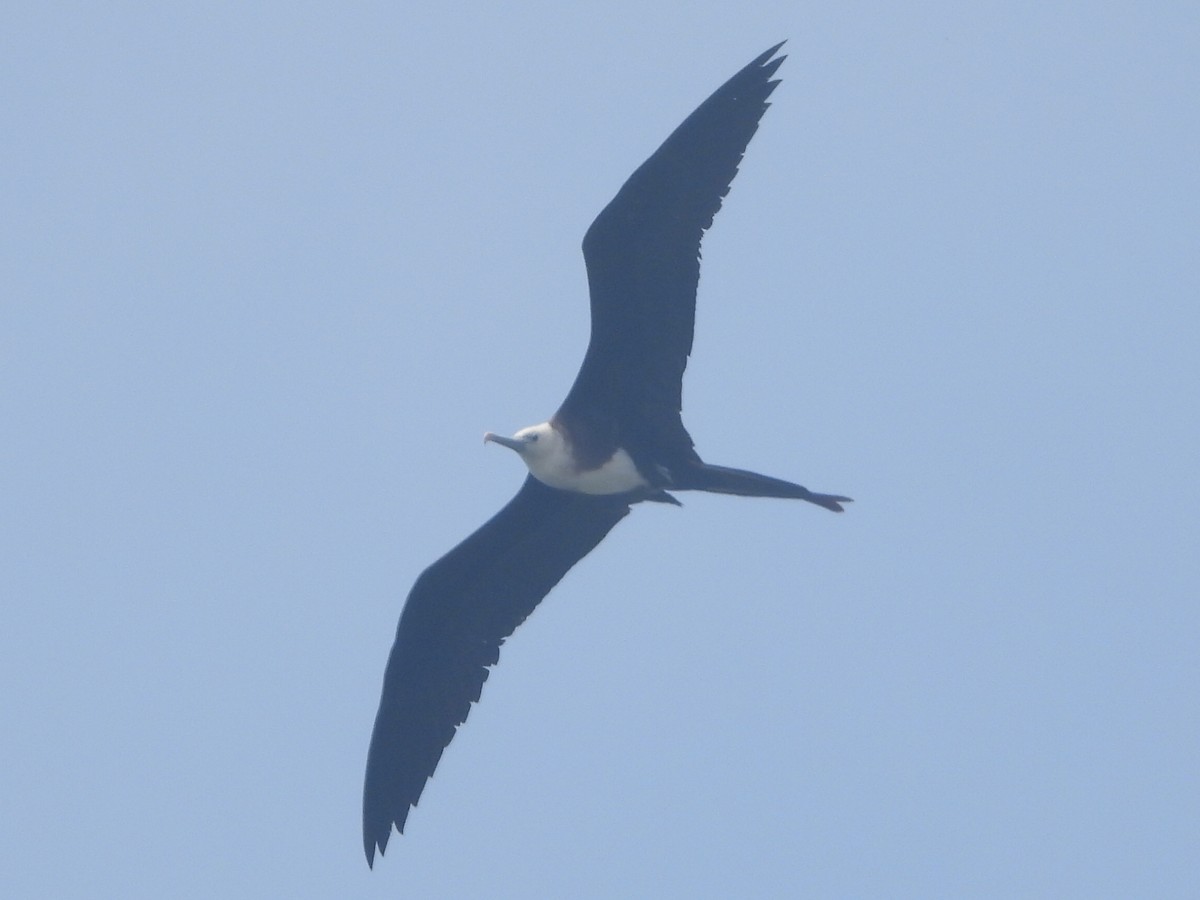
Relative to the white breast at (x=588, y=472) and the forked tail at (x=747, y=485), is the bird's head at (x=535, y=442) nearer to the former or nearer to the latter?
the white breast at (x=588, y=472)

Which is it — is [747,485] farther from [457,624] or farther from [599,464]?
[457,624]

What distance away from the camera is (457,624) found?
10031 mm

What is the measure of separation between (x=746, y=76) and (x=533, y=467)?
224 cm

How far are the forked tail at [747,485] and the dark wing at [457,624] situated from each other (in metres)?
0.65

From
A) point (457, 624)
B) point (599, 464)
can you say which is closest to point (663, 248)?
point (599, 464)

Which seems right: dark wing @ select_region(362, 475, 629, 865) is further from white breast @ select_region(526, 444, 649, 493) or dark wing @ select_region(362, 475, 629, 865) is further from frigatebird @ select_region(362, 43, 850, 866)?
white breast @ select_region(526, 444, 649, 493)

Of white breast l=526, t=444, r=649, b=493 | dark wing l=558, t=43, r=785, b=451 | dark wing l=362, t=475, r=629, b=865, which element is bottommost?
dark wing l=362, t=475, r=629, b=865

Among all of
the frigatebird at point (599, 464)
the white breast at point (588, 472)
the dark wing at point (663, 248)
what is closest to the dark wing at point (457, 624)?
the frigatebird at point (599, 464)

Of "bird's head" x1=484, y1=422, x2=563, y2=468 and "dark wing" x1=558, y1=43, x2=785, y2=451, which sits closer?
"dark wing" x1=558, y1=43, x2=785, y2=451

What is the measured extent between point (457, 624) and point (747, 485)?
1850 millimetres

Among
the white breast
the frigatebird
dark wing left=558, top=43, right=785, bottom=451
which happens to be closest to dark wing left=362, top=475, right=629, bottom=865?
the frigatebird

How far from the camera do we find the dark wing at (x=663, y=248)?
348 inches

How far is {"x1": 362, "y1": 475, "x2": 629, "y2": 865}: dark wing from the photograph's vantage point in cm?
992

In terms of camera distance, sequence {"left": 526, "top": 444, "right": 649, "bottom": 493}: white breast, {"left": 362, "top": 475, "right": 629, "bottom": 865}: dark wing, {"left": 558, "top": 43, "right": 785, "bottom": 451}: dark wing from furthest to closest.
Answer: {"left": 362, "top": 475, "right": 629, "bottom": 865}: dark wing
{"left": 526, "top": 444, "right": 649, "bottom": 493}: white breast
{"left": 558, "top": 43, "right": 785, "bottom": 451}: dark wing
